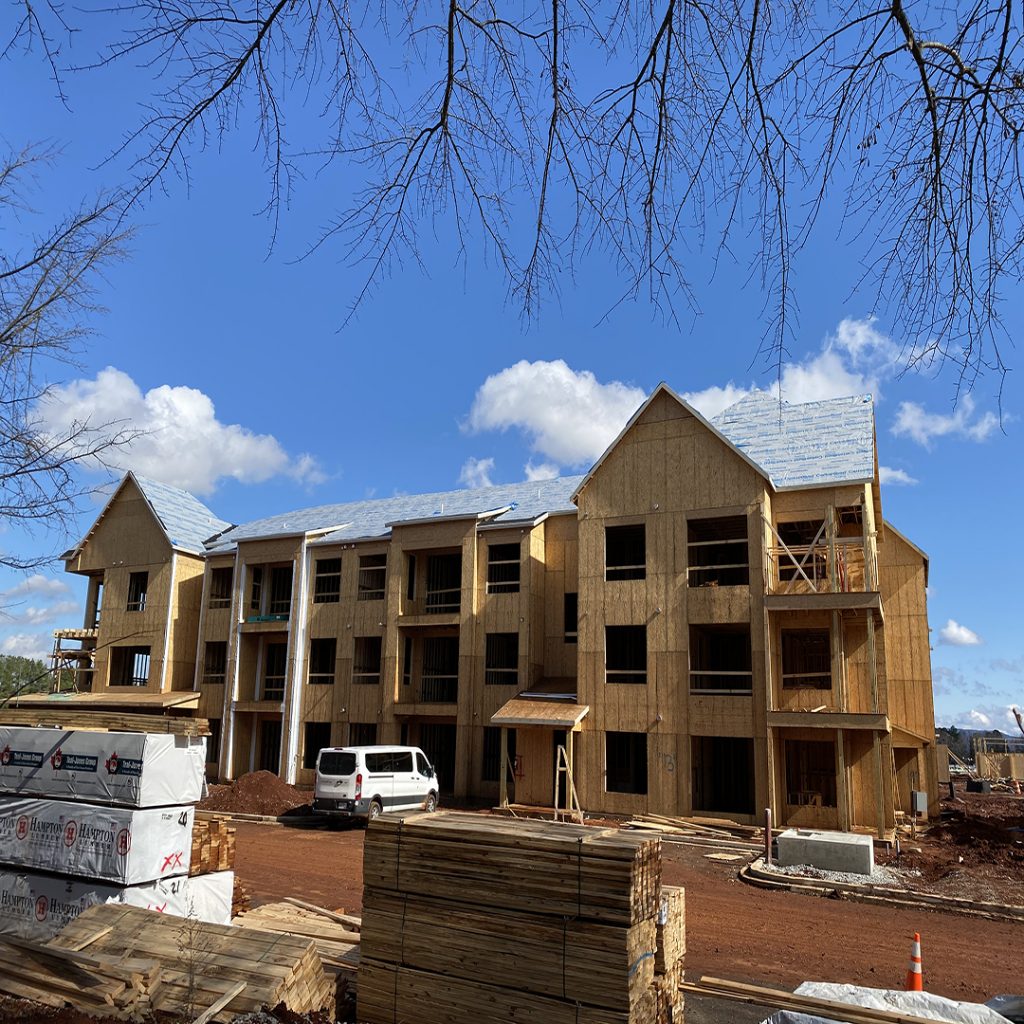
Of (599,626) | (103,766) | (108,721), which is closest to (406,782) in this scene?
(599,626)

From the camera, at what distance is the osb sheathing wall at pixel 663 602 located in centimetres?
2498

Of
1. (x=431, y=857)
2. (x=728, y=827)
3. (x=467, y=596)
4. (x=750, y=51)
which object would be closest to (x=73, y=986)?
(x=431, y=857)

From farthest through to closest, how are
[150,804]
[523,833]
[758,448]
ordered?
[758,448]
[150,804]
[523,833]

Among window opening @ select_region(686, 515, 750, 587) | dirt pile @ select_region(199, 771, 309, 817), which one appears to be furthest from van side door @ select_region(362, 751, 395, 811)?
window opening @ select_region(686, 515, 750, 587)

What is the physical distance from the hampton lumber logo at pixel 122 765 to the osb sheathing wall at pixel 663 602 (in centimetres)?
1813

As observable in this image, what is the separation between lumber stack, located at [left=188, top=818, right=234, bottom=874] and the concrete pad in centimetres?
1213

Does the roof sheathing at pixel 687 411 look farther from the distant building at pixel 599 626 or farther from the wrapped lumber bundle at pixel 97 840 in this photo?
the wrapped lumber bundle at pixel 97 840

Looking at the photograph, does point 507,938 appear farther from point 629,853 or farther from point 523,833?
point 629,853

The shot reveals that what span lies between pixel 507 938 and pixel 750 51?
6.87 m

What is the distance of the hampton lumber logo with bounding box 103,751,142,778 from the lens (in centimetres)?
1012

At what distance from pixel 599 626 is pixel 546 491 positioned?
333 inches

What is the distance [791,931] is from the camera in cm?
1315

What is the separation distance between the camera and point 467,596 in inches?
1244

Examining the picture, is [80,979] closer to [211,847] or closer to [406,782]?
[211,847]
